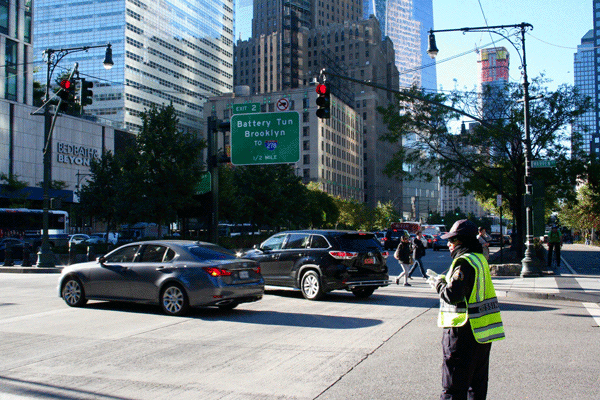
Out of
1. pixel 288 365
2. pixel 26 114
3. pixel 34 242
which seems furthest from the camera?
pixel 26 114

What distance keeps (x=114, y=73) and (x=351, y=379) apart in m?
111

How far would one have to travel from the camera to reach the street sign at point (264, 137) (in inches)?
861

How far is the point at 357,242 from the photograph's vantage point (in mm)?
13820

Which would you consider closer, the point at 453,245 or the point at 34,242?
the point at 453,245

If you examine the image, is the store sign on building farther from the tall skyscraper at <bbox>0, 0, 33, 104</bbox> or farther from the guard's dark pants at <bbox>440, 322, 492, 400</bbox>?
the guard's dark pants at <bbox>440, 322, 492, 400</bbox>

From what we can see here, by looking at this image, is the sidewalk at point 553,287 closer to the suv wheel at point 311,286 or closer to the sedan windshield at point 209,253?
the suv wheel at point 311,286

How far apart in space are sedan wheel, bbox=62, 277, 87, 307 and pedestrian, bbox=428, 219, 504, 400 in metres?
9.87

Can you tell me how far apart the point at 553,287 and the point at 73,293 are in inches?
495

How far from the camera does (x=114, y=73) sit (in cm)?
10862

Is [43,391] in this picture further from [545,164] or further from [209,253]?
[545,164]

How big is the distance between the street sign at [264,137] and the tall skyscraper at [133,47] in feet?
258

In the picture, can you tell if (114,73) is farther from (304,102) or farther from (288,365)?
(288,365)

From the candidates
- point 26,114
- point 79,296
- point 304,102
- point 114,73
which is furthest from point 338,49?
point 79,296

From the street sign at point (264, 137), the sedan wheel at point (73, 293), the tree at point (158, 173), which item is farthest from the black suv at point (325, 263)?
the tree at point (158, 173)
